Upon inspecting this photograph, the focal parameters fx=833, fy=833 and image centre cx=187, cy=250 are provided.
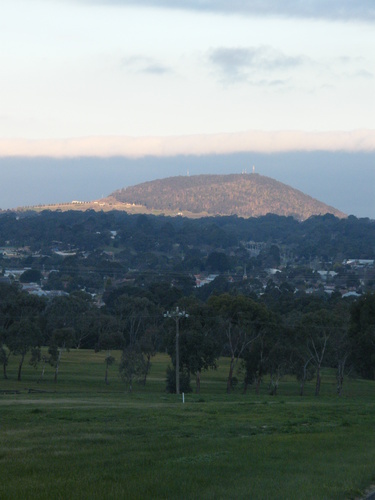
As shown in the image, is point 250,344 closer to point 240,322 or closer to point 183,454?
point 240,322

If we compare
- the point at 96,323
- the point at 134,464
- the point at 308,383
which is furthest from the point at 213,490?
the point at 96,323

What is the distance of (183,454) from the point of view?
45.3 ft

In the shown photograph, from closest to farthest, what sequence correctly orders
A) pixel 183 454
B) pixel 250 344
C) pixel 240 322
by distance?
pixel 183 454 < pixel 250 344 < pixel 240 322

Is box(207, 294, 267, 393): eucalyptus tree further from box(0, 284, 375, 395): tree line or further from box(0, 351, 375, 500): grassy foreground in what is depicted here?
box(0, 351, 375, 500): grassy foreground

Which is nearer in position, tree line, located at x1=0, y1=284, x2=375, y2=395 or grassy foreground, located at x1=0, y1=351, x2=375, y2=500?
grassy foreground, located at x1=0, y1=351, x2=375, y2=500

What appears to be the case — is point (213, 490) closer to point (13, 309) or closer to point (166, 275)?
point (13, 309)

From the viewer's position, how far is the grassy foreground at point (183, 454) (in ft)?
35.3

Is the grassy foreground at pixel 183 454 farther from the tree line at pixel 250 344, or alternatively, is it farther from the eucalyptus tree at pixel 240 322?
the eucalyptus tree at pixel 240 322

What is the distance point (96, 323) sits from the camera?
8631 centimetres

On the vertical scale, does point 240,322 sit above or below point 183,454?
above

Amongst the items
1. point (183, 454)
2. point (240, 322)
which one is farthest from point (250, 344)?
point (183, 454)

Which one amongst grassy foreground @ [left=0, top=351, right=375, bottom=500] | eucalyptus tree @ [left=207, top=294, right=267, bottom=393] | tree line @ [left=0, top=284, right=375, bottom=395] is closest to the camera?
grassy foreground @ [left=0, top=351, right=375, bottom=500]

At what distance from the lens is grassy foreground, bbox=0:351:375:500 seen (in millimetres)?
10773

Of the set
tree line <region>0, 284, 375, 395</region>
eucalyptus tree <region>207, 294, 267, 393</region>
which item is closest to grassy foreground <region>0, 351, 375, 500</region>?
tree line <region>0, 284, 375, 395</region>
